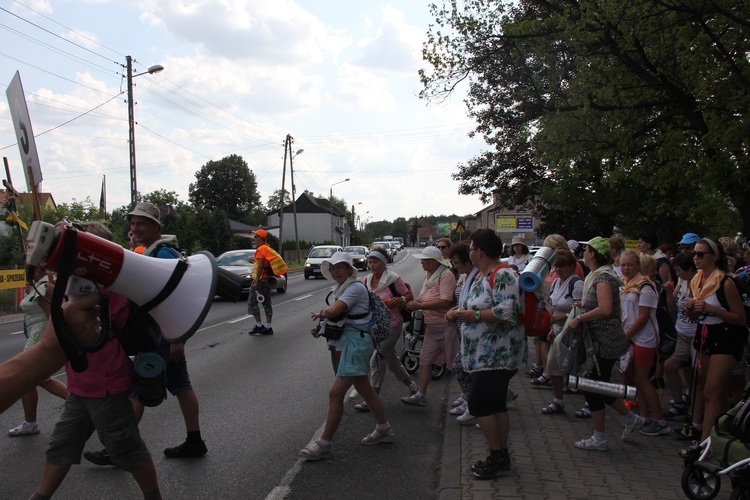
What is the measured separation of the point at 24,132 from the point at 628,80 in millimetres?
13476

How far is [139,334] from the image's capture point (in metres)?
3.18

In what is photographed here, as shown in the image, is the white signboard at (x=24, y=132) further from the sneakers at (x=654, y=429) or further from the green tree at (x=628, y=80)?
the green tree at (x=628, y=80)

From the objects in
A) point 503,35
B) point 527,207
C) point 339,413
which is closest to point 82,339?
point 339,413

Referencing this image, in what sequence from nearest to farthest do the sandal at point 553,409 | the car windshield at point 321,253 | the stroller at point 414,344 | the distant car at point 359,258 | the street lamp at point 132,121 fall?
the sandal at point 553,409 → the stroller at point 414,344 → the street lamp at point 132,121 → the car windshield at point 321,253 → the distant car at point 359,258

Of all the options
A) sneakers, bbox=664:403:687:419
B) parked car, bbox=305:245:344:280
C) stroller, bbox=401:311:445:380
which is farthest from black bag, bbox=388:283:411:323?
parked car, bbox=305:245:344:280

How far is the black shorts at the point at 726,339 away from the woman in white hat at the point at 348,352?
8.67 ft

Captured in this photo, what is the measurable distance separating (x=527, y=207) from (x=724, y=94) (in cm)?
2656

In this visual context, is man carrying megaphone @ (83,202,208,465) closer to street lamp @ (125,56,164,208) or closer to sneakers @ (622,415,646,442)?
sneakers @ (622,415,646,442)

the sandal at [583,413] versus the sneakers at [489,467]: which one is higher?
the sneakers at [489,467]

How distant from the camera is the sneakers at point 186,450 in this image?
481cm

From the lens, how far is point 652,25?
1263cm

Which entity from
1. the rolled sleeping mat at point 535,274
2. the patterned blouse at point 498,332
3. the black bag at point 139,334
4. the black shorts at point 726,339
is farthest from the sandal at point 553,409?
the black bag at point 139,334

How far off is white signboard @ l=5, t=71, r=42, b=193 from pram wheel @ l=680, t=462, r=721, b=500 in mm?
4179

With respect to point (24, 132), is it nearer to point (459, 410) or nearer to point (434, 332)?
point (434, 332)
